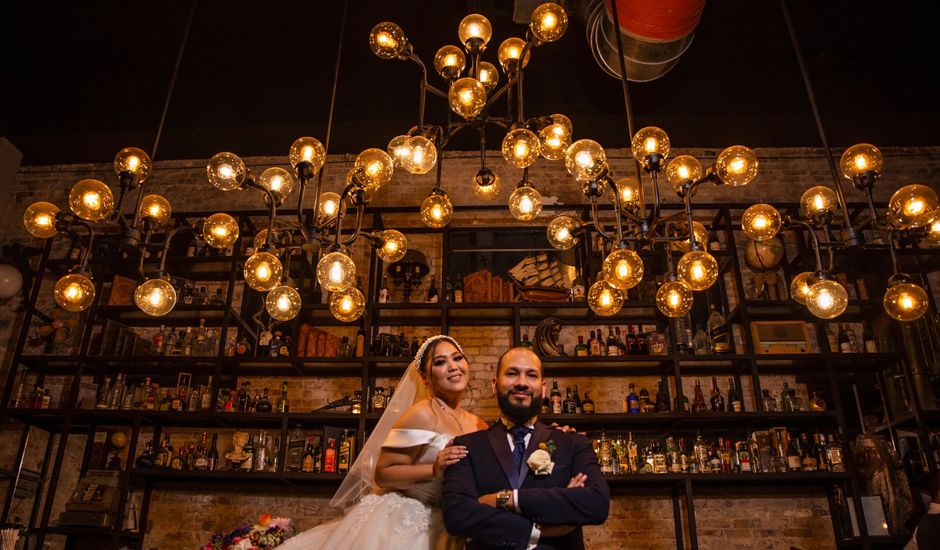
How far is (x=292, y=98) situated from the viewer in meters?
6.72

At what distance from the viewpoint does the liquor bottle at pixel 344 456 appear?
5484 mm

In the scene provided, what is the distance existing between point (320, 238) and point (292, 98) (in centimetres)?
346

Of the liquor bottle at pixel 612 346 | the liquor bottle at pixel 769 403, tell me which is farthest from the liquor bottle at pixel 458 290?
the liquor bottle at pixel 769 403

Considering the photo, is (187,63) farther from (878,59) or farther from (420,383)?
(878,59)

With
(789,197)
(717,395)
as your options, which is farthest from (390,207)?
(789,197)

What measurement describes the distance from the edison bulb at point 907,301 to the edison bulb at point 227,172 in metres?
3.48

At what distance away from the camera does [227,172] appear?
136 inches

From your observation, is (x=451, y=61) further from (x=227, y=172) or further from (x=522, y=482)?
(x=522, y=482)

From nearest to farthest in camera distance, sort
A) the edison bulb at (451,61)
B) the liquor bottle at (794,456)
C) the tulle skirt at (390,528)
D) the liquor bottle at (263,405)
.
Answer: the tulle skirt at (390,528) → the edison bulb at (451,61) → the liquor bottle at (794,456) → the liquor bottle at (263,405)

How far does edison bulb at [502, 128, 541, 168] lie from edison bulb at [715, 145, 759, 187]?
97 cm

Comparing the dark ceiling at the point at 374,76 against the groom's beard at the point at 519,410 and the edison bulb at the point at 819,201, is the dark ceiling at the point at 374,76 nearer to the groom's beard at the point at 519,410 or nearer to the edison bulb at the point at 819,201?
the edison bulb at the point at 819,201

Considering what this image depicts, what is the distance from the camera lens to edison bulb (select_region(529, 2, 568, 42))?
376 cm

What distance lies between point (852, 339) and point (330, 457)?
4.78 m

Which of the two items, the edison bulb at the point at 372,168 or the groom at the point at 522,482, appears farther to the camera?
the edison bulb at the point at 372,168
